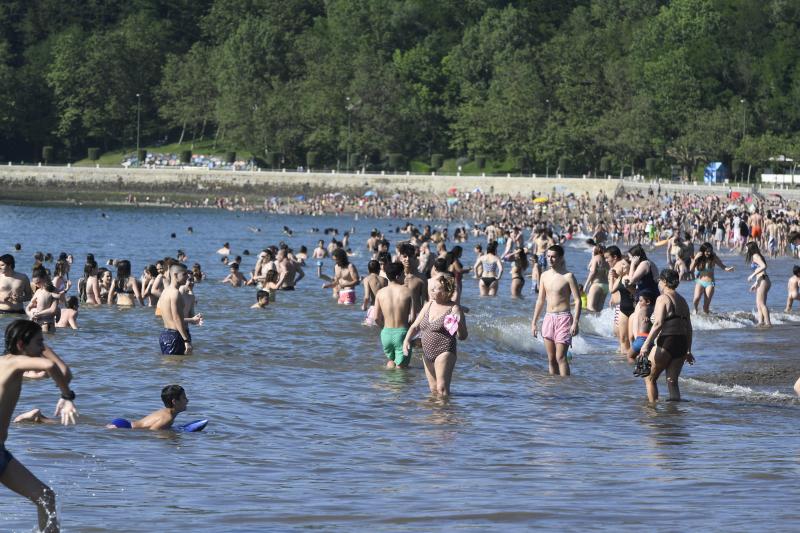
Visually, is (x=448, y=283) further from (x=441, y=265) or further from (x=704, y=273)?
(x=704, y=273)

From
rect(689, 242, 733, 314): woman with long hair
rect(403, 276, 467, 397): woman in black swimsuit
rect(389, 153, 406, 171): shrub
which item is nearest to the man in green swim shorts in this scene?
rect(403, 276, 467, 397): woman in black swimsuit

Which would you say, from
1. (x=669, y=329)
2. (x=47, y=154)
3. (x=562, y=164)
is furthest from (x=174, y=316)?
(x=47, y=154)

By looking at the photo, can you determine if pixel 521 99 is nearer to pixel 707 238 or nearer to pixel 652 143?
pixel 652 143

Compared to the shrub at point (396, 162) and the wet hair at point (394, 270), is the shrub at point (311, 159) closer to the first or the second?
the shrub at point (396, 162)

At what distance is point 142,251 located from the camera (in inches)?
2158

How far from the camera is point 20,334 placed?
26.0ft

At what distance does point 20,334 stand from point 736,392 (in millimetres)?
8811

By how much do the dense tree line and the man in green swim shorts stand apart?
73.7m

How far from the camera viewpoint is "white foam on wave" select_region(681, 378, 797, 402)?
1441 centimetres

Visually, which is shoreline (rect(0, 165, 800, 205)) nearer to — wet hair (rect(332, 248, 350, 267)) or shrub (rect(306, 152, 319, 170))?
shrub (rect(306, 152, 319, 170))

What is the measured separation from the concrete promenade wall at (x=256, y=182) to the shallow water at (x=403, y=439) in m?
63.4

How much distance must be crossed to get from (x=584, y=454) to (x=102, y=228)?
64857 millimetres

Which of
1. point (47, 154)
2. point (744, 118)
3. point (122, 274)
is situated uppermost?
point (744, 118)

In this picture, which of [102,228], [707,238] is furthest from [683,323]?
[102,228]
